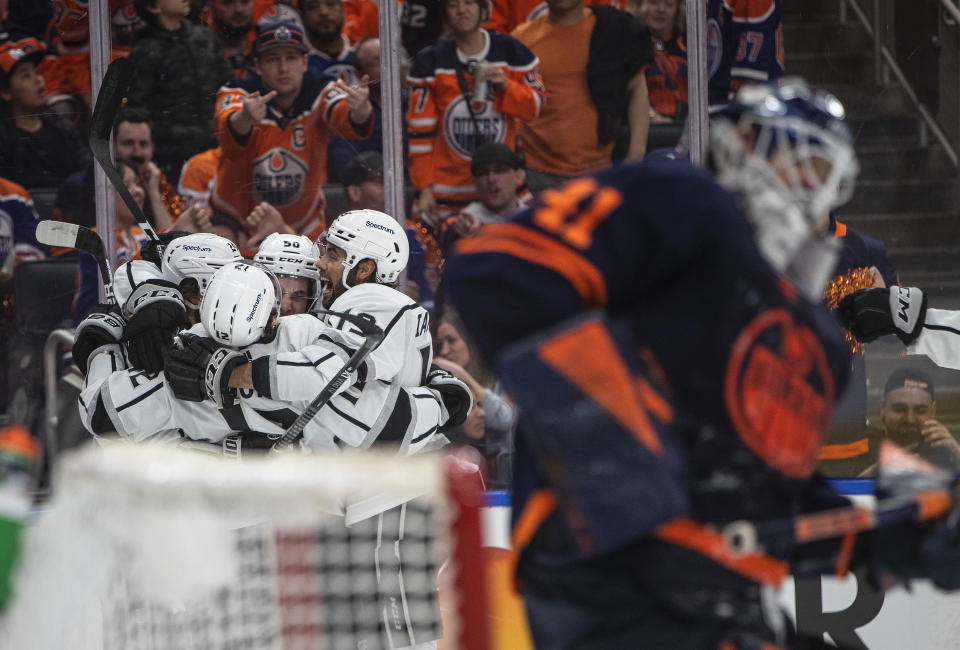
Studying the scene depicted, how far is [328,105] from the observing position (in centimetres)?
542

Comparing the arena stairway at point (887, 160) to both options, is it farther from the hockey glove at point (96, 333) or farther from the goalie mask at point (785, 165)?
the goalie mask at point (785, 165)

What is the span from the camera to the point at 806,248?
1.59m

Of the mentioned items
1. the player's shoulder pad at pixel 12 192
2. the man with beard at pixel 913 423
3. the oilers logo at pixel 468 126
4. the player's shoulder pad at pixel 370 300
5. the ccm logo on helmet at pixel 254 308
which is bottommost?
the man with beard at pixel 913 423

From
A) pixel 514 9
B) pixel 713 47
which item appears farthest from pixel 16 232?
pixel 713 47

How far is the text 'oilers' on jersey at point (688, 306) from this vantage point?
56.2 inches

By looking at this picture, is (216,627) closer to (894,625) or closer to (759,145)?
(759,145)

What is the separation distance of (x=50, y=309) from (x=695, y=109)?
2.61m

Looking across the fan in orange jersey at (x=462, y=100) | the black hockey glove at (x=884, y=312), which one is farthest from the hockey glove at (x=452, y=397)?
the fan in orange jersey at (x=462, y=100)

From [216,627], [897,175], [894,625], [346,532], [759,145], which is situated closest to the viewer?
[759,145]

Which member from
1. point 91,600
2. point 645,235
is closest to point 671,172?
point 645,235

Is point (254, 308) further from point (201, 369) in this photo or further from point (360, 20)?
point (360, 20)

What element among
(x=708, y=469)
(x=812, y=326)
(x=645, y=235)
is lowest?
(x=708, y=469)

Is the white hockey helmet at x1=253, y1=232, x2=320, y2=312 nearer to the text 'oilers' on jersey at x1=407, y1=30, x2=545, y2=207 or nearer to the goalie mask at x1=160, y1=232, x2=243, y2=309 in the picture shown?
the goalie mask at x1=160, y1=232, x2=243, y2=309

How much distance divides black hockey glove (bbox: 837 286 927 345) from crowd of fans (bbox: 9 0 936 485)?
1.53 metres
